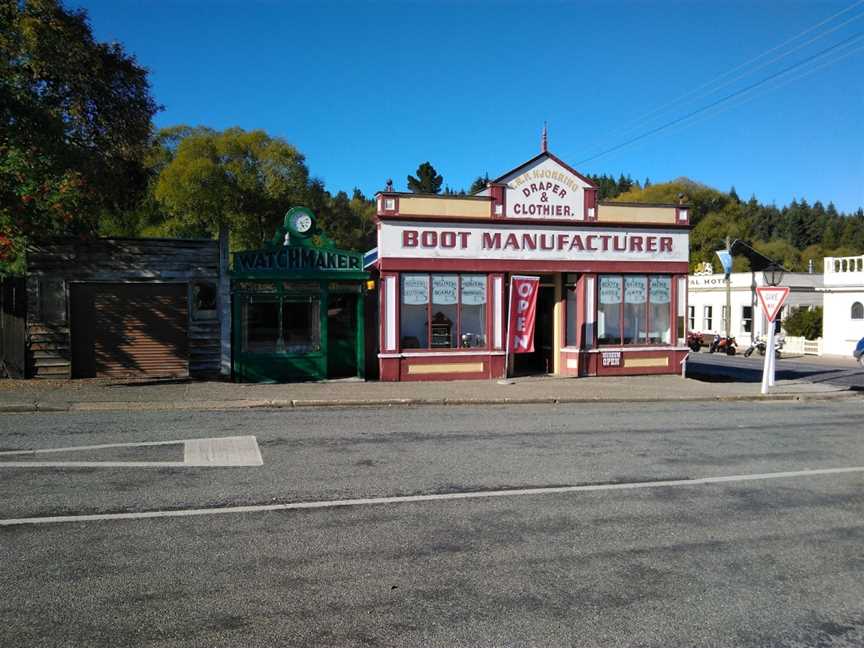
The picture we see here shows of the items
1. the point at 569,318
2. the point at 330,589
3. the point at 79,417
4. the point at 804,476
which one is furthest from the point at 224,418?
the point at 569,318

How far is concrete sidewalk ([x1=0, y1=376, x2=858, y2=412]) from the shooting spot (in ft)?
43.6

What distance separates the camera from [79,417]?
11.7 m

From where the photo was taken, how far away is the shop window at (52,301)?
52.3 feet

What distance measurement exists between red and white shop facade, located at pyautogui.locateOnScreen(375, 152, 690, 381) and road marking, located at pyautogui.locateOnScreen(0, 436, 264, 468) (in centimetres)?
831

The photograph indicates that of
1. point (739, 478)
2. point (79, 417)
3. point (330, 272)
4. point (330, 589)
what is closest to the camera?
point (330, 589)

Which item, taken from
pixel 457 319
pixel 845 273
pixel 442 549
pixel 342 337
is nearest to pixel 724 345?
pixel 845 273

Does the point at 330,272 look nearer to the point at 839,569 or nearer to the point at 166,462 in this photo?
the point at 166,462

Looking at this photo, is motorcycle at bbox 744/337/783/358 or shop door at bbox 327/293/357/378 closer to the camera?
shop door at bbox 327/293/357/378

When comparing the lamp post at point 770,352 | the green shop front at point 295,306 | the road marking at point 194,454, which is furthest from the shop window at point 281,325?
the lamp post at point 770,352

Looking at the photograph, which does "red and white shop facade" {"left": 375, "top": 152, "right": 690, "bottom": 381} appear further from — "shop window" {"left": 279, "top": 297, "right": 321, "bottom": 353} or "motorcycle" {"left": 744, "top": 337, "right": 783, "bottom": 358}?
"motorcycle" {"left": 744, "top": 337, "right": 783, "bottom": 358}

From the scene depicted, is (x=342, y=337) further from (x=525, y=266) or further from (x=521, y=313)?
(x=525, y=266)

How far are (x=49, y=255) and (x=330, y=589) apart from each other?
1399 centimetres

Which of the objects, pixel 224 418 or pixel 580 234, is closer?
pixel 224 418

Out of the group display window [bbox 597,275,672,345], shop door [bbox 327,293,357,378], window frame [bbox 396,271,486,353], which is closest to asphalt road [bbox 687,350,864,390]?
display window [bbox 597,275,672,345]
